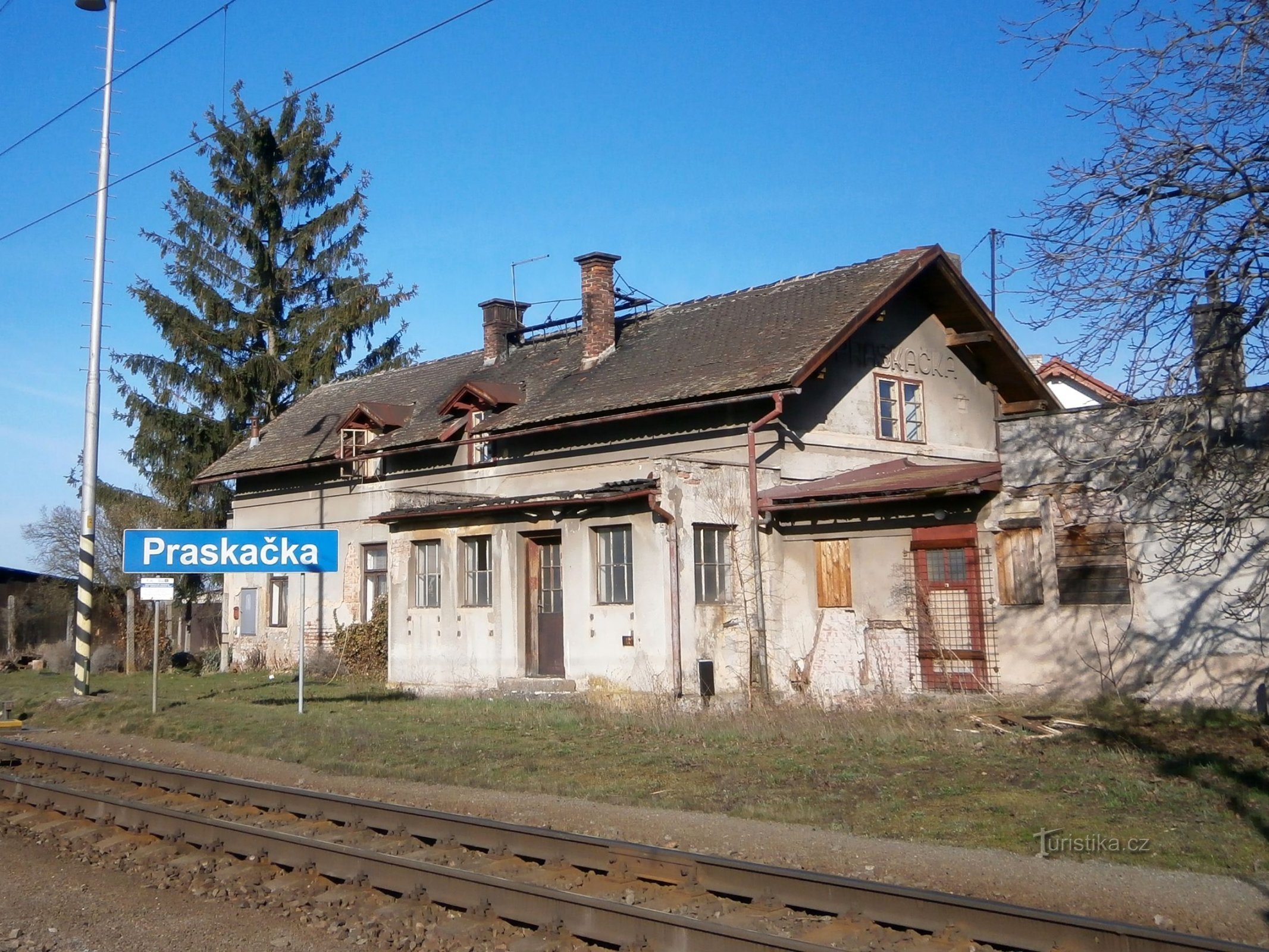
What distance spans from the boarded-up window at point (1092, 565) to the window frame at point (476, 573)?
31.0ft

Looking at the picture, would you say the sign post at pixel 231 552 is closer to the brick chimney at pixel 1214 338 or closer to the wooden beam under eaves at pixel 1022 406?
the brick chimney at pixel 1214 338

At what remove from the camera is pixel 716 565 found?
1842 centimetres

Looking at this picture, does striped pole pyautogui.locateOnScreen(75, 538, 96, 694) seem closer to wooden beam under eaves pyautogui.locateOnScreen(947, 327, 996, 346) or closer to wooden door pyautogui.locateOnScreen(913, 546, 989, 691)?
wooden door pyautogui.locateOnScreen(913, 546, 989, 691)

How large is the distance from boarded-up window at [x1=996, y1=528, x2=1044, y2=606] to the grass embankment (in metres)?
1.85

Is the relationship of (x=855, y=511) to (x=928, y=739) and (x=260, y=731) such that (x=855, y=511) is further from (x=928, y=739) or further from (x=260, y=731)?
(x=260, y=731)

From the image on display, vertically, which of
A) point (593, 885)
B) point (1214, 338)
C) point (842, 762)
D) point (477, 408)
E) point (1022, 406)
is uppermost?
point (477, 408)

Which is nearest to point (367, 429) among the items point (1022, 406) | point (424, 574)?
point (424, 574)

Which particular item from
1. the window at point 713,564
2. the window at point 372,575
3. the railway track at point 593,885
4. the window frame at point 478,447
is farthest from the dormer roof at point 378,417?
the railway track at point 593,885

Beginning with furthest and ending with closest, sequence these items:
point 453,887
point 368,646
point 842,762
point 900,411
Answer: point 368,646 → point 900,411 → point 842,762 → point 453,887

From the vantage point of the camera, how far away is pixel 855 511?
18031mm

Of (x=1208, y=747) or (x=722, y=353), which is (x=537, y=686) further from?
(x=1208, y=747)

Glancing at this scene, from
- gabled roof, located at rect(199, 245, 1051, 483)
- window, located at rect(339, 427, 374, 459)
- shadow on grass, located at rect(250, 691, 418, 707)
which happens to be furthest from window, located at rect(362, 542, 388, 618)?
shadow on grass, located at rect(250, 691, 418, 707)

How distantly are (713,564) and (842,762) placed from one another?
22.2ft

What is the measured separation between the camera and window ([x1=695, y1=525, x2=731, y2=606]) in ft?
59.5
